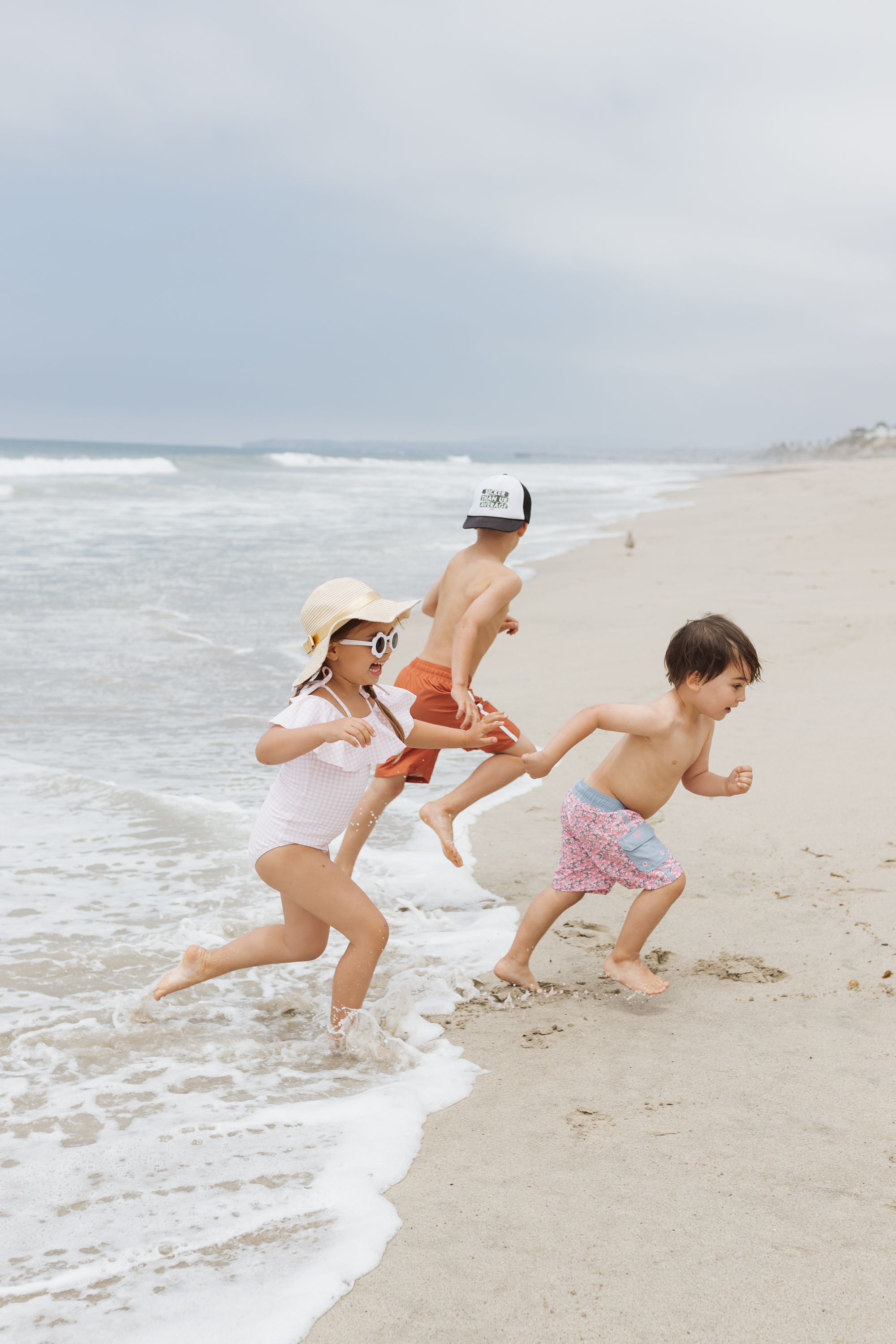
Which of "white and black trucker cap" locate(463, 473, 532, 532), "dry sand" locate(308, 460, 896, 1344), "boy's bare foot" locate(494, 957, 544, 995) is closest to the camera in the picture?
"dry sand" locate(308, 460, 896, 1344)

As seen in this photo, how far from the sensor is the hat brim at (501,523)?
4.02 meters

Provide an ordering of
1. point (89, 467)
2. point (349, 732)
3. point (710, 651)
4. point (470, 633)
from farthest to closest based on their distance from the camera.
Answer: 1. point (89, 467)
2. point (470, 633)
3. point (710, 651)
4. point (349, 732)

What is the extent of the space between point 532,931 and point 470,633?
1106 mm

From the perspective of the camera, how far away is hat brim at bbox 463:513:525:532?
402 centimetres

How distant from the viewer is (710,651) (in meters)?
3.14

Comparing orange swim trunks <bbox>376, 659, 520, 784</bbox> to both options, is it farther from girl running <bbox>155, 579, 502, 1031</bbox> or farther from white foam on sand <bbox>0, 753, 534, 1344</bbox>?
girl running <bbox>155, 579, 502, 1031</bbox>

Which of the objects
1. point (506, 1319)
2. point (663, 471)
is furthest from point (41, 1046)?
point (663, 471)

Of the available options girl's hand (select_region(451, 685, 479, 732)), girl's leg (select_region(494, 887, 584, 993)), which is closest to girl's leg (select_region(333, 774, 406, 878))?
girl's hand (select_region(451, 685, 479, 732))

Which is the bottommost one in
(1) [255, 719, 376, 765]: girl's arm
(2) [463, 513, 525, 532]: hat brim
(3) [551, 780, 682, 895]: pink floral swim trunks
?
(3) [551, 780, 682, 895]: pink floral swim trunks

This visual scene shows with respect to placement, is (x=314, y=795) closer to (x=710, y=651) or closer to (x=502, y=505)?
(x=710, y=651)

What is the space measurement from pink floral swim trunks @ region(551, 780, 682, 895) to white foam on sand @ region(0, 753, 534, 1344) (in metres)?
0.51

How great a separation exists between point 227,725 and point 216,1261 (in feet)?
15.1

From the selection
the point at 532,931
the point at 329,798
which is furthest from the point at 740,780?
the point at 329,798

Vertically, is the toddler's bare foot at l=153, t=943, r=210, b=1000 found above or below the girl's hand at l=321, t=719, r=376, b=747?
below
